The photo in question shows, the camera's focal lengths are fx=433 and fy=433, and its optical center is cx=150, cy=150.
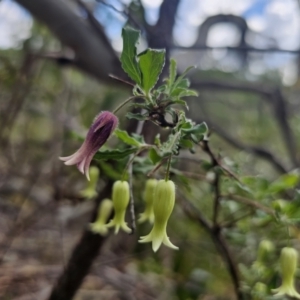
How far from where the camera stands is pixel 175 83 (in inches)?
26.4

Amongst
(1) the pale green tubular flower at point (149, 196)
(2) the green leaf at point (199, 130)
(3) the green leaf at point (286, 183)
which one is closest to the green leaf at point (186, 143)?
(2) the green leaf at point (199, 130)

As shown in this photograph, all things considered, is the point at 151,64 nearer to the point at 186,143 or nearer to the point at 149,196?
the point at 186,143

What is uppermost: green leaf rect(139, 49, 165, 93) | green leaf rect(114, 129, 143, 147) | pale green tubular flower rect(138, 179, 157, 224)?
green leaf rect(139, 49, 165, 93)

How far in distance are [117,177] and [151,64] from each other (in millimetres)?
395

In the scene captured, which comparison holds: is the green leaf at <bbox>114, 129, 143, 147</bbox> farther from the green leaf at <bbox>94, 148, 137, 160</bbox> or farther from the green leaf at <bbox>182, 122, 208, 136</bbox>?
the green leaf at <bbox>182, 122, 208, 136</bbox>

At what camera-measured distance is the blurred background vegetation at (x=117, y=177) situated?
3.56 feet

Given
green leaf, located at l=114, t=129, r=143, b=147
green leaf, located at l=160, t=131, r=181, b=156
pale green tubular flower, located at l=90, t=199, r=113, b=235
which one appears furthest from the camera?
pale green tubular flower, located at l=90, t=199, r=113, b=235

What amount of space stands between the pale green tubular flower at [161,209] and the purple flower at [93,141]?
117 millimetres

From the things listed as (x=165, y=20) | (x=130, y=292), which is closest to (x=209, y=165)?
(x=165, y=20)

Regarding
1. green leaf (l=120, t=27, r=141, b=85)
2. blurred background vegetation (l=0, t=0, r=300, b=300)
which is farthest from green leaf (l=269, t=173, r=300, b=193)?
green leaf (l=120, t=27, r=141, b=85)

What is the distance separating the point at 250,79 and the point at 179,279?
7.68 feet

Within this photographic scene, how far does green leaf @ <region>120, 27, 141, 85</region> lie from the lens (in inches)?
24.5

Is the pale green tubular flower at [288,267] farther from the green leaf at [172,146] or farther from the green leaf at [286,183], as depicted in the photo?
the green leaf at [172,146]

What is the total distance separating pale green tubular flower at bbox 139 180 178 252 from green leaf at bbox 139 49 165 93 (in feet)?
0.55
